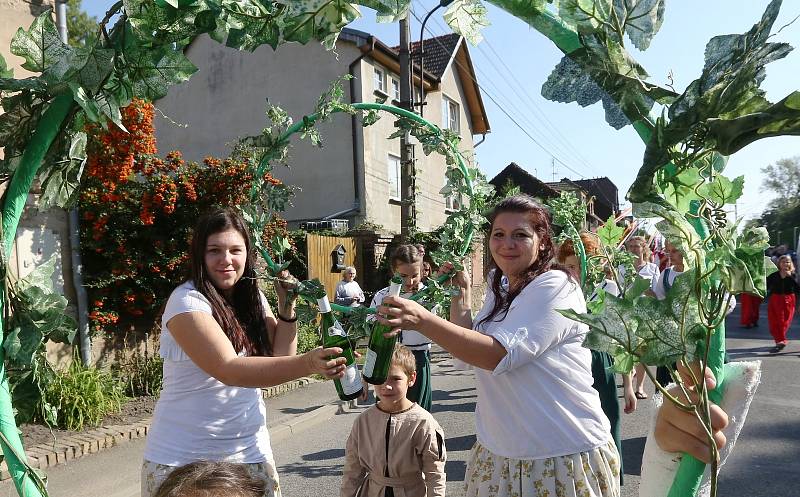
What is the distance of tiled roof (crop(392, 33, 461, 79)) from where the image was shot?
1909 cm

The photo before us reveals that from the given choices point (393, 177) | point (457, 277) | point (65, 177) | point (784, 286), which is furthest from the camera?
point (393, 177)

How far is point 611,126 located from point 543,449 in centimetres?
129

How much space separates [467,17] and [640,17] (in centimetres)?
35

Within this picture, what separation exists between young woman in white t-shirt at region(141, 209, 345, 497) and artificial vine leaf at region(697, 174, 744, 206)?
3.69 feet

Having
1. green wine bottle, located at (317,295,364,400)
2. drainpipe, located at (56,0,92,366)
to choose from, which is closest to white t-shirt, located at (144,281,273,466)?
green wine bottle, located at (317,295,364,400)

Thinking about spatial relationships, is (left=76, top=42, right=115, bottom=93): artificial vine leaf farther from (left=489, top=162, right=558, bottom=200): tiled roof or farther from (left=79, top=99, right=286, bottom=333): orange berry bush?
(left=489, top=162, right=558, bottom=200): tiled roof

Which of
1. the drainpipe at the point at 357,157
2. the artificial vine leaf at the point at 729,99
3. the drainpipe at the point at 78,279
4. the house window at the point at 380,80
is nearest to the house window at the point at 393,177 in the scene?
the drainpipe at the point at 357,157

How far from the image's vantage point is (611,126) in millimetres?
1062

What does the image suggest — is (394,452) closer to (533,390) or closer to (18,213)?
(533,390)

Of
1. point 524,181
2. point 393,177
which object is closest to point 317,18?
point 393,177

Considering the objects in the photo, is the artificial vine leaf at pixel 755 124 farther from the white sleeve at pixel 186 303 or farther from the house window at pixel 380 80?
the house window at pixel 380 80

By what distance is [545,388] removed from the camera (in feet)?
6.52

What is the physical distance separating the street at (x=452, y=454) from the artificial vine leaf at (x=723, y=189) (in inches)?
124

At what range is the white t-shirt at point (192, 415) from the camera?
1.98 meters
